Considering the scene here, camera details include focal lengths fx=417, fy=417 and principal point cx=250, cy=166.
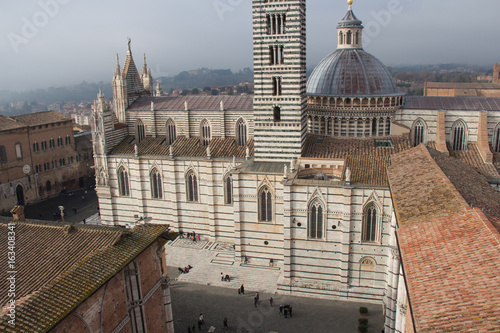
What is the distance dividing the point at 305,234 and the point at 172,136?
17.0 m

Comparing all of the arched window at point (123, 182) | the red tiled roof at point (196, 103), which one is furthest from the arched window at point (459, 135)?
the arched window at point (123, 182)

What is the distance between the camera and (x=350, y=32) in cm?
3394

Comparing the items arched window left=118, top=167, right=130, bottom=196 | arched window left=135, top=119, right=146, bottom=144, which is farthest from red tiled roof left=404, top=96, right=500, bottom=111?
Result: arched window left=118, top=167, right=130, bottom=196

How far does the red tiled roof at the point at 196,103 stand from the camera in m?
35.9

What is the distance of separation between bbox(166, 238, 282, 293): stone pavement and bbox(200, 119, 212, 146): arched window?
8.54 meters

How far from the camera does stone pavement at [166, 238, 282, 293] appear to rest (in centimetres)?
2770

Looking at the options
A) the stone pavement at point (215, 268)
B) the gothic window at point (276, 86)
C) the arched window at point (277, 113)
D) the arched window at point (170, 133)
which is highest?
the gothic window at point (276, 86)

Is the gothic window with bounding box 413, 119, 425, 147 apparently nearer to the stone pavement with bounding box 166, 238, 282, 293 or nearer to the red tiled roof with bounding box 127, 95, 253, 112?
the red tiled roof with bounding box 127, 95, 253, 112

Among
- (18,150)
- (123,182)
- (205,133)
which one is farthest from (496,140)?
(18,150)

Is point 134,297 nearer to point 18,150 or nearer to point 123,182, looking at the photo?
point 123,182

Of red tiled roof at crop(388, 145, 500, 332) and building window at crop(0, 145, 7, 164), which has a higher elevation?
red tiled roof at crop(388, 145, 500, 332)

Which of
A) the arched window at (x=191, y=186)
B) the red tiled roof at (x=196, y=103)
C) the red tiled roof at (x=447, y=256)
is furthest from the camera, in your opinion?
the red tiled roof at (x=196, y=103)

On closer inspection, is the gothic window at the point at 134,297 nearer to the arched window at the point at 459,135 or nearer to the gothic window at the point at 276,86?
the gothic window at the point at 276,86

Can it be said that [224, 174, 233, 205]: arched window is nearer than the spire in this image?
Yes
